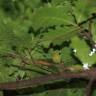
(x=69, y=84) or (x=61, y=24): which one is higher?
(x=61, y=24)

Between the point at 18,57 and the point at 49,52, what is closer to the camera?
the point at 18,57

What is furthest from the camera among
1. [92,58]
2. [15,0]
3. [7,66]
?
[15,0]

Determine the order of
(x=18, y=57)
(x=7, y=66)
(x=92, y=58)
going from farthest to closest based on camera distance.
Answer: (x=7, y=66)
(x=18, y=57)
(x=92, y=58)

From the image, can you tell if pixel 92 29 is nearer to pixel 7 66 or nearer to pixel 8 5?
pixel 7 66

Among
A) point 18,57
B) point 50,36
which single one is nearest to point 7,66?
point 18,57

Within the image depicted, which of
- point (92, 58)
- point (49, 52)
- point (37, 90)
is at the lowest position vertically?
point (37, 90)

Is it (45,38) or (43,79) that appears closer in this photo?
(43,79)
